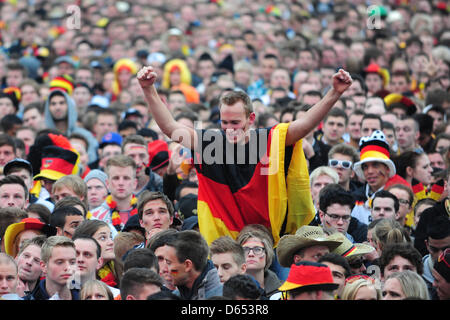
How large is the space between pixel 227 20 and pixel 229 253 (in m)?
15.0

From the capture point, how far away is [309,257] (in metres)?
7.11

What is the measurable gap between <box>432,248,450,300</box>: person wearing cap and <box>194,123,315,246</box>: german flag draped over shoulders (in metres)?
1.20

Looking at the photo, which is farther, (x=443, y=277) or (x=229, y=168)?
(x=229, y=168)

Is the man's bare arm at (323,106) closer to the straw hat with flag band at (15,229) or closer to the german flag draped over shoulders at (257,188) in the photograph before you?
the german flag draped over shoulders at (257,188)

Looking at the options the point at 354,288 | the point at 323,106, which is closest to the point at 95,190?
the point at 323,106

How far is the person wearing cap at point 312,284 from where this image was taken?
581 centimetres

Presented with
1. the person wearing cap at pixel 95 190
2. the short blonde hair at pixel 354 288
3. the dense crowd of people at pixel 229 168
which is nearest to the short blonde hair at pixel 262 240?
the dense crowd of people at pixel 229 168

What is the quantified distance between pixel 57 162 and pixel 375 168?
11.7 feet

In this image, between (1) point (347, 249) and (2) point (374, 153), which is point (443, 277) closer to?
(1) point (347, 249)

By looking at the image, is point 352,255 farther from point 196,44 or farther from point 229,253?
point 196,44

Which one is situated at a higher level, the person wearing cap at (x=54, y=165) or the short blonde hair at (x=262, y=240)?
the person wearing cap at (x=54, y=165)

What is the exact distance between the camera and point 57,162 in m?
10.5

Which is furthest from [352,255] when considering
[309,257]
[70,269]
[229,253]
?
[70,269]

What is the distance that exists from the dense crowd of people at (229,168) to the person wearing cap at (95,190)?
0.02 metres
